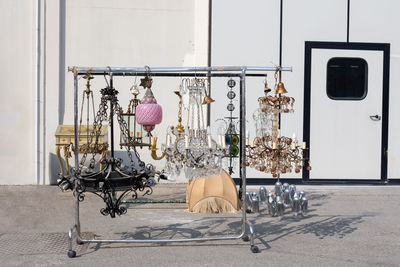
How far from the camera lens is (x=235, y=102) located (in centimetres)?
998

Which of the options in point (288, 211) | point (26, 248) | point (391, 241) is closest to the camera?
point (26, 248)

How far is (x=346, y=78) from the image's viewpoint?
10.2 metres

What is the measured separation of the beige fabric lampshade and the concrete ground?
0.16 metres

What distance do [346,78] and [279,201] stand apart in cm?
385

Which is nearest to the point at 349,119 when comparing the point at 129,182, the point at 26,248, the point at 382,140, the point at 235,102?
the point at 382,140

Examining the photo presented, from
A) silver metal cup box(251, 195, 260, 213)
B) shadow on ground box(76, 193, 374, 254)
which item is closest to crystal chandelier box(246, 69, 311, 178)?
shadow on ground box(76, 193, 374, 254)

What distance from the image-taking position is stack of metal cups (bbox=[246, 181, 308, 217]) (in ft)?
24.1

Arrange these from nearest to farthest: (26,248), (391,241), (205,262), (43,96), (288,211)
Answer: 1. (205,262)
2. (26,248)
3. (391,241)
4. (288,211)
5. (43,96)

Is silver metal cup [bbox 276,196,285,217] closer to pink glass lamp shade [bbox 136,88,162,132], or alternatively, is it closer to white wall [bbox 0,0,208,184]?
pink glass lamp shade [bbox 136,88,162,132]

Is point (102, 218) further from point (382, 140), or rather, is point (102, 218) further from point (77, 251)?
point (382, 140)

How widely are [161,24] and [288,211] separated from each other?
4.62 m

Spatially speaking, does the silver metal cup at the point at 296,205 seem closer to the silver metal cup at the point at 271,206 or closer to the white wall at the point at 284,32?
the silver metal cup at the point at 271,206

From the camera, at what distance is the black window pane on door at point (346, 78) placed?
10.1 metres

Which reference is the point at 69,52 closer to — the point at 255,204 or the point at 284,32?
the point at 284,32
